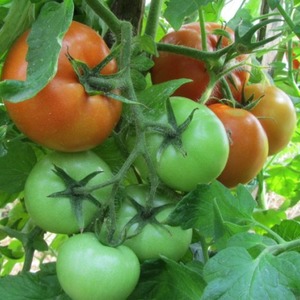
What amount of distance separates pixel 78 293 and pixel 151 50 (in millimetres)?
301

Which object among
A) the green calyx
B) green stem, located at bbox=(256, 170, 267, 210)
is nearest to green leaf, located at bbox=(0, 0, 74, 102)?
the green calyx

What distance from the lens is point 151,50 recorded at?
0.71m

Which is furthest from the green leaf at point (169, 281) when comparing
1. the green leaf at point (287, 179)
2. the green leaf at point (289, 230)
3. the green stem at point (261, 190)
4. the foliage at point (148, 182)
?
the green leaf at point (287, 179)

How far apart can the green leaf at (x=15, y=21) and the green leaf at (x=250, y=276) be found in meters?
0.31

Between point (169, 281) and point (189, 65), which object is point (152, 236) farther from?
→ point (189, 65)

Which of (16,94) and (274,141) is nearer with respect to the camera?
(16,94)

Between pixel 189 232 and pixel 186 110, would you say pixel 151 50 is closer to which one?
pixel 186 110

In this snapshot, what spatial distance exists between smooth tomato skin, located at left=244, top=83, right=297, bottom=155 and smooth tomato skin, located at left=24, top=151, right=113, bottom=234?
1.02 feet

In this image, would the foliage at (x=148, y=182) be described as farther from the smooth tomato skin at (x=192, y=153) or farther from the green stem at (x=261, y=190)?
the green stem at (x=261, y=190)

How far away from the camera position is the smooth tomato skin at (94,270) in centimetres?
58

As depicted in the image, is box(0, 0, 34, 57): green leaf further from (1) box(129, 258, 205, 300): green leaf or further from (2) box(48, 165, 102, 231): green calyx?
(1) box(129, 258, 205, 300): green leaf

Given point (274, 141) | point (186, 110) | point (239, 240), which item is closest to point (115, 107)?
point (186, 110)

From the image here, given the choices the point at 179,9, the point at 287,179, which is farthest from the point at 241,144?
the point at 287,179

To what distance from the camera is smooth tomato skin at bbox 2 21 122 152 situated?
59 cm
